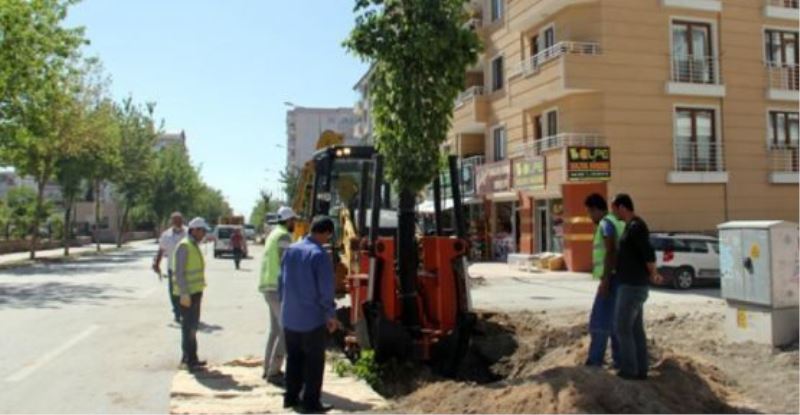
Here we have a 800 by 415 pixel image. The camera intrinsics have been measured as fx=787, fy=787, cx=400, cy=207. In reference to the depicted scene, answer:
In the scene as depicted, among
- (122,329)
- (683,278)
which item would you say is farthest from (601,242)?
(683,278)

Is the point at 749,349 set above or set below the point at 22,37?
below

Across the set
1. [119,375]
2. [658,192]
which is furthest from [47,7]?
[119,375]

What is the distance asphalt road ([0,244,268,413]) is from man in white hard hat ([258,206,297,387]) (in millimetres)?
1155

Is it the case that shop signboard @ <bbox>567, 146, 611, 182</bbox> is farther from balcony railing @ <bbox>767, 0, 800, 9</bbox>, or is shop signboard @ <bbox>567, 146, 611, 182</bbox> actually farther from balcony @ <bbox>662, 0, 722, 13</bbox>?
balcony railing @ <bbox>767, 0, 800, 9</bbox>

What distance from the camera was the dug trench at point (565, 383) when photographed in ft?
22.2

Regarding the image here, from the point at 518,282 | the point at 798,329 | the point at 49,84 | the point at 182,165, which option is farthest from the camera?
the point at 182,165

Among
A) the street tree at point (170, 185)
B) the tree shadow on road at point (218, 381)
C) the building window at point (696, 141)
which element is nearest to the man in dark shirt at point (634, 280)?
the tree shadow on road at point (218, 381)

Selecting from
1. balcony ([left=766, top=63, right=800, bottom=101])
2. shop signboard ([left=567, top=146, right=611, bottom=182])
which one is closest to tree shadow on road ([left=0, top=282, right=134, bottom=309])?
shop signboard ([left=567, top=146, right=611, bottom=182])

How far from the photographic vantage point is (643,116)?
2772 cm

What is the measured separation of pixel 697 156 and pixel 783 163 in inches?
168

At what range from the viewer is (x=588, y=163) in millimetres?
26594

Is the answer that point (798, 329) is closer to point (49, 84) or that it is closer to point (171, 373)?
point (171, 373)

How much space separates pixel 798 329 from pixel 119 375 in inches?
321

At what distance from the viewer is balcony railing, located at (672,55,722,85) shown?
28.6m
